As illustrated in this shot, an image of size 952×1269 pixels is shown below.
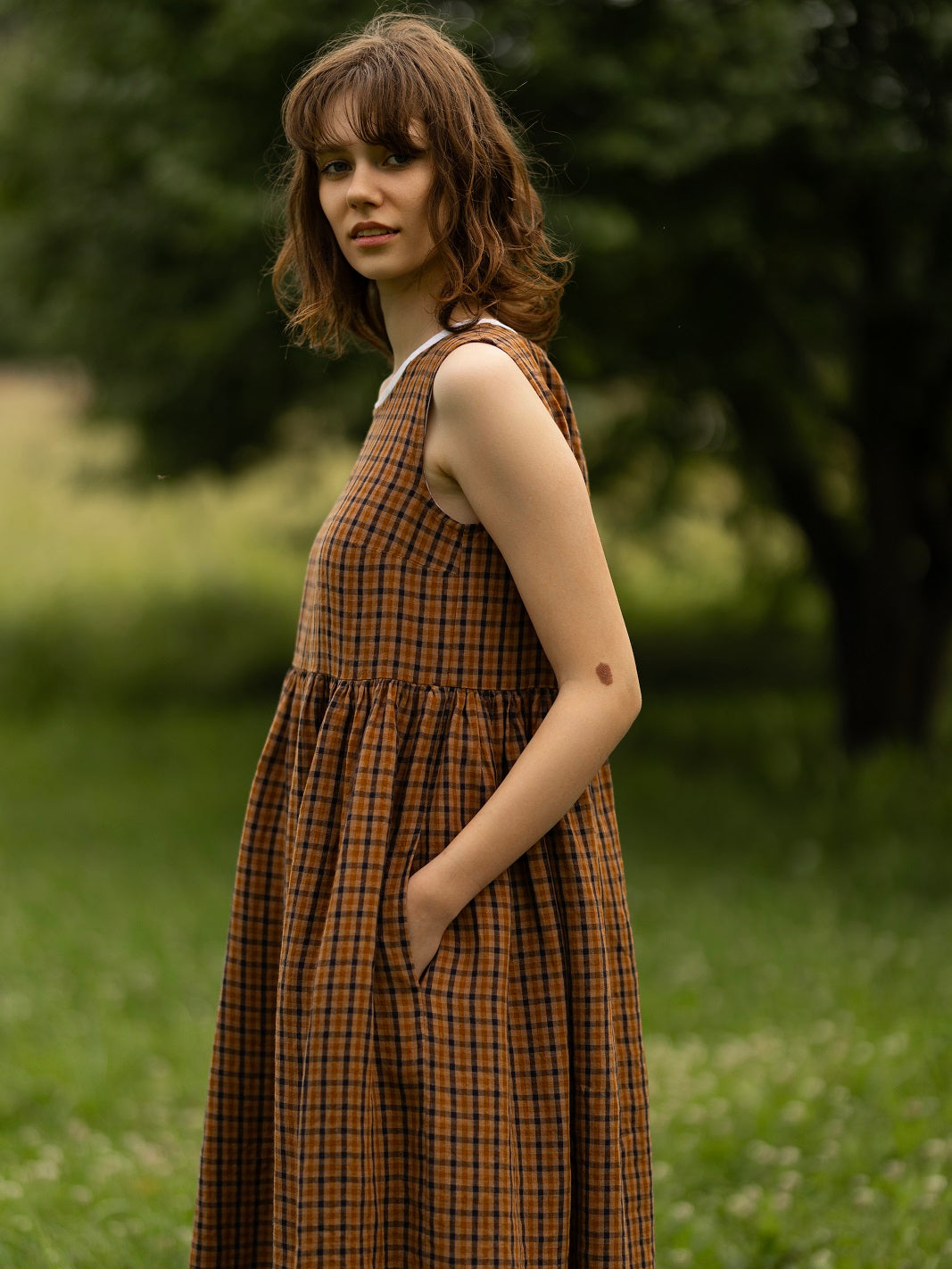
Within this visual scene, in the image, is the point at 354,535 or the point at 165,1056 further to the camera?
the point at 165,1056

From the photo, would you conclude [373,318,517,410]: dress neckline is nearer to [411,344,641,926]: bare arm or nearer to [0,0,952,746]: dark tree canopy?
[411,344,641,926]: bare arm

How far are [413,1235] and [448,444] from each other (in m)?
0.90

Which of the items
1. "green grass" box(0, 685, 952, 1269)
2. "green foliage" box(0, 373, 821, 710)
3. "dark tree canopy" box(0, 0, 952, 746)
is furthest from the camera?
"green foliage" box(0, 373, 821, 710)

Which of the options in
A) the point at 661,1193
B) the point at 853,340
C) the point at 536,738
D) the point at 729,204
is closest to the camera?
the point at 536,738

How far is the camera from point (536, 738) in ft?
5.23

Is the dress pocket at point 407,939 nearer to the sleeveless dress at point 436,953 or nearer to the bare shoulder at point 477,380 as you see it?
the sleeveless dress at point 436,953

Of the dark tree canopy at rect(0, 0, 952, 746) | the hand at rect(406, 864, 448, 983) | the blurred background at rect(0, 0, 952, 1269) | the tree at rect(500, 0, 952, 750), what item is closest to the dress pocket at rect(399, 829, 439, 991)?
the hand at rect(406, 864, 448, 983)

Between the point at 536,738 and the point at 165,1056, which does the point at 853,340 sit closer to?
the point at 165,1056

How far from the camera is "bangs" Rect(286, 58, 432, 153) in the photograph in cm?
168

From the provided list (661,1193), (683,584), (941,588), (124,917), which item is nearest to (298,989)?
(661,1193)

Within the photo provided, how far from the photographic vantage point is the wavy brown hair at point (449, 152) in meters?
1.69

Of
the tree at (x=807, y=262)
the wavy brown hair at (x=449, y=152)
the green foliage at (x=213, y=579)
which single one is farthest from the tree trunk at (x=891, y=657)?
the wavy brown hair at (x=449, y=152)

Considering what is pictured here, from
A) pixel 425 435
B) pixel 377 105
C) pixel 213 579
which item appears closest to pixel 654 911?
pixel 425 435

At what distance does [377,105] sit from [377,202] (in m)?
0.11
